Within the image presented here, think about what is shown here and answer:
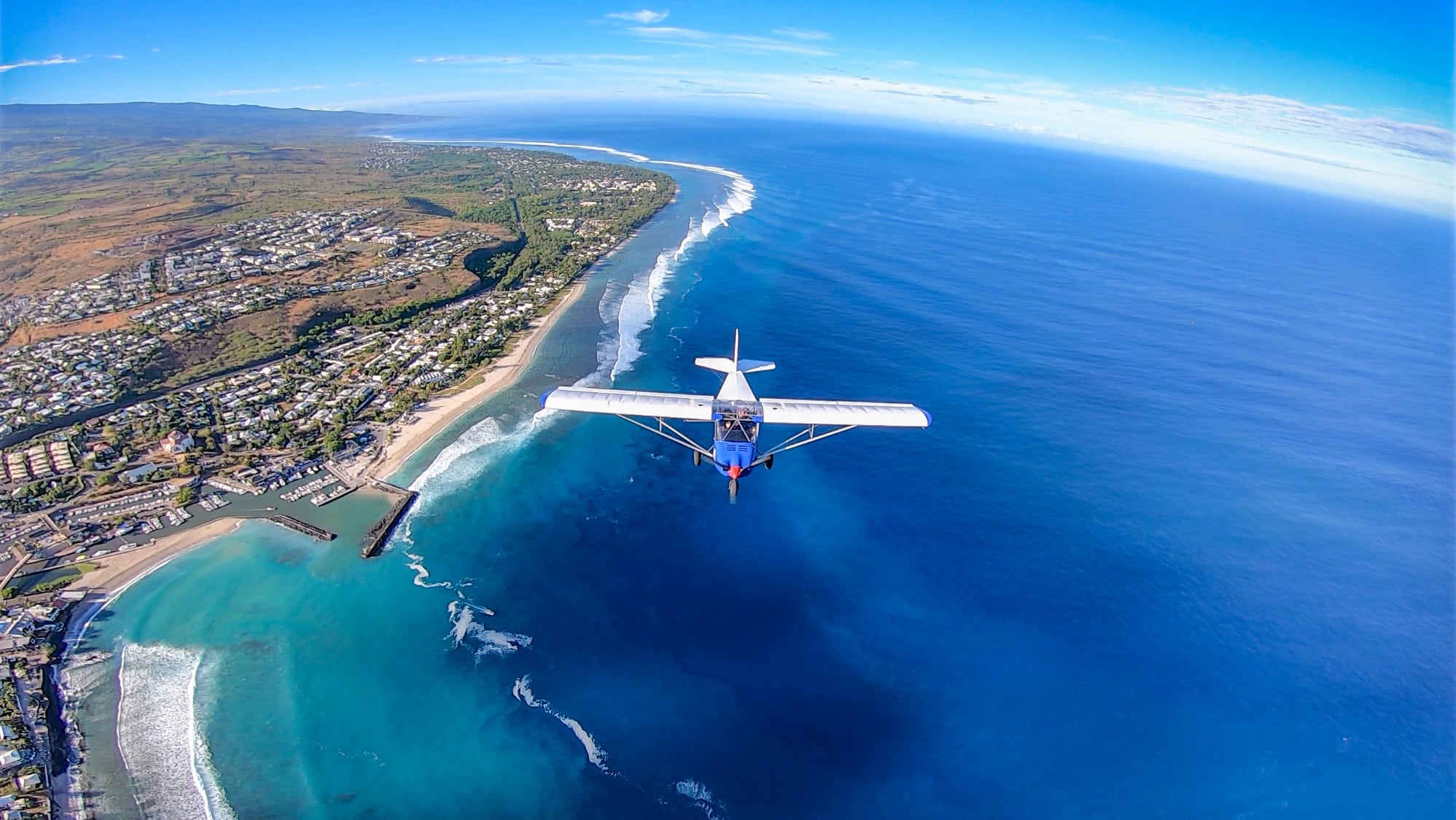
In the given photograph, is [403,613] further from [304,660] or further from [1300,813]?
[1300,813]

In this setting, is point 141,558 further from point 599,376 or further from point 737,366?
point 737,366

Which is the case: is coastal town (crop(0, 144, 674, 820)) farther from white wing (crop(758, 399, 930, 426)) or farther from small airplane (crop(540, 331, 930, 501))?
white wing (crop(758, 399, 930, 426))

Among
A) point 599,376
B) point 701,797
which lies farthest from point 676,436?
point 701,797

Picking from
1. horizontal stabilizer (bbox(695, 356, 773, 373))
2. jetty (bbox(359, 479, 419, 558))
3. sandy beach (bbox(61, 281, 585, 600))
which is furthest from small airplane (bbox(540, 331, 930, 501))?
sandy beach (bbox(61, 281, 585, 600))

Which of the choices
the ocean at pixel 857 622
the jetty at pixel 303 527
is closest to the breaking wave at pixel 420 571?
the ocean at pixel 857 622

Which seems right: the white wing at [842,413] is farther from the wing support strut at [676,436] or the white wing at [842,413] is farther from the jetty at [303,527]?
the jetty at [303,527]
